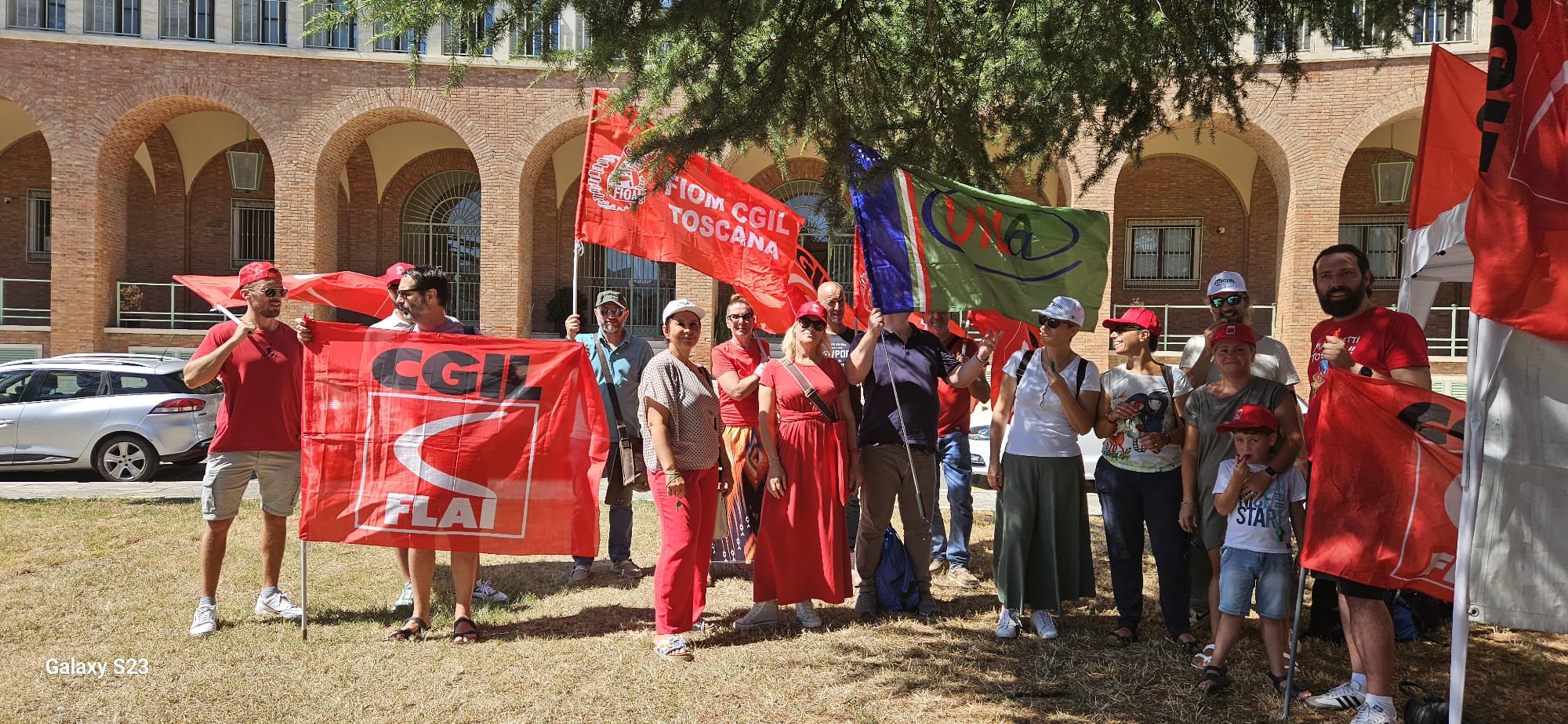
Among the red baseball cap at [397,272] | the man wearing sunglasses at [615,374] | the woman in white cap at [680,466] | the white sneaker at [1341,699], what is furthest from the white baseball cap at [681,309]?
the white sneaker at [1341,699]

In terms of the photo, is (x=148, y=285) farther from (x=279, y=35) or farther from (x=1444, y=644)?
(x=1444, y=644)

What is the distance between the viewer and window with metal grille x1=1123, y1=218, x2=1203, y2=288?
2148 centimetres

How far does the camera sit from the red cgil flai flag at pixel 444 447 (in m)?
5.06

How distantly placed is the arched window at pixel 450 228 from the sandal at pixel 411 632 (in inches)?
718

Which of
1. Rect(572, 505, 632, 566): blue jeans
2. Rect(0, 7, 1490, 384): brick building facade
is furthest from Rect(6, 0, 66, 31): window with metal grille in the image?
Rect(572, 505, 632, 566): blue jeans

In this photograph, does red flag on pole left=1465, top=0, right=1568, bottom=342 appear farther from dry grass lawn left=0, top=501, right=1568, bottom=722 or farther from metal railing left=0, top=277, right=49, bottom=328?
metal railing left=0, top=277, right=49, bottom=328

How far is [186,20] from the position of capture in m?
18.4

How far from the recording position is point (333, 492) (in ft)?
16.6

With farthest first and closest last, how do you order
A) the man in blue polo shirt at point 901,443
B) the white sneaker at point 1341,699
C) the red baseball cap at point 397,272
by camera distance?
1. the red baseball cap at point 397,272
2. the man in blue polo shirt at point 901,443
3. the white sneaker at point 1341,699

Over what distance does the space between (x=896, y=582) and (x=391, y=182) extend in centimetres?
2017

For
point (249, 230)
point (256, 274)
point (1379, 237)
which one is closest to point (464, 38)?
point (256, 274)

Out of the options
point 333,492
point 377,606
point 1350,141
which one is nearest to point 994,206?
point 333,492

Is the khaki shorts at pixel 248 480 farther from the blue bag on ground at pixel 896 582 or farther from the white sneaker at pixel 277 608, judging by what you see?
the blue bag on ground at pixel 896 582

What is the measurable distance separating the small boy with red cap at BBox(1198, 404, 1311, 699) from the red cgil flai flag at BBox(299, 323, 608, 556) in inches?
131
